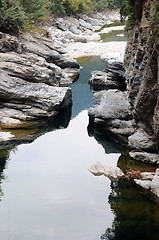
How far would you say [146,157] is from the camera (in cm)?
1198

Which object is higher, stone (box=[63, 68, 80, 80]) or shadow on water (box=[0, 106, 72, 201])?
stone (box=[63, 68, 80, 80])

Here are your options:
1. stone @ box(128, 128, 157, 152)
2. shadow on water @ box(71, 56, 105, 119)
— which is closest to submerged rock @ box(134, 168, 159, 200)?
stone @ box(128, 128, 157, 152)

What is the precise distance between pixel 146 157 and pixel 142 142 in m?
0.87

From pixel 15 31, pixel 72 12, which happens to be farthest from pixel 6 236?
pixel 72 12

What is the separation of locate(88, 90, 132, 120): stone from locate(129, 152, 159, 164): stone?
12.4ft

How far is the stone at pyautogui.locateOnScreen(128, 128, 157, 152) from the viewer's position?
12198 millimetres

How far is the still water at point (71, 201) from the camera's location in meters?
8.14

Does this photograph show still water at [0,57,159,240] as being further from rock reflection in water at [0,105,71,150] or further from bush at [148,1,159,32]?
bush at [148,1,159,32]

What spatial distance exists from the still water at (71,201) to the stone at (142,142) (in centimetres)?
81

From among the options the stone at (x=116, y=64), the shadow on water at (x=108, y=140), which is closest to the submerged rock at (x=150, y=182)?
the shadow on water at (x=108, y=140)

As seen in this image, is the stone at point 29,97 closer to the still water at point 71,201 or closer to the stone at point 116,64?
the still water at point 71,201

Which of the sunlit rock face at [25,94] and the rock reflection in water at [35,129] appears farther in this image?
the sunlit rock face at [25,94]

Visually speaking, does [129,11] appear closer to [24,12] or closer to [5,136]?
[5,136]

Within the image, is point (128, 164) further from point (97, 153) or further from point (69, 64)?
point (69, 64)
